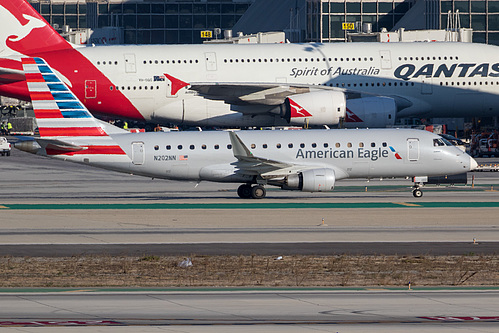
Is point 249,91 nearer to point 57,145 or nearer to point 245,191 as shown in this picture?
point 245,191

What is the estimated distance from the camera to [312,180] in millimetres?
42281

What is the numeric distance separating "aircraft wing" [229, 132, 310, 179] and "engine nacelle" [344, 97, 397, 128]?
20391mm

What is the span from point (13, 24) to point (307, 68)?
2089cm

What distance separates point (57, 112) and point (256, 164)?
382 inches

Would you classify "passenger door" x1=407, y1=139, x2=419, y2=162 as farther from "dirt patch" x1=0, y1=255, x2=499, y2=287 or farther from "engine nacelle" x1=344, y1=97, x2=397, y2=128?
"engine nacelle" x1=344, y1=97, x2=397, y2=128

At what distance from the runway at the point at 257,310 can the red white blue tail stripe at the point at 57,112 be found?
824 inches

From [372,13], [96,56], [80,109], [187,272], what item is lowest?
[187,272]

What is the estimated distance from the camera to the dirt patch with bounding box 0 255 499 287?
24.6m

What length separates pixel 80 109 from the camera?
4394 centimetres

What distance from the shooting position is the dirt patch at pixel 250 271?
2462 cm

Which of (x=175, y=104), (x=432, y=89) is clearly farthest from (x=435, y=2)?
(x=175, y=104)

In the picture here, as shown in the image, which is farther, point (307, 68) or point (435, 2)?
point (435, 2)

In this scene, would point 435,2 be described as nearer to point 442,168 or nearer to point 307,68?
point 307,68

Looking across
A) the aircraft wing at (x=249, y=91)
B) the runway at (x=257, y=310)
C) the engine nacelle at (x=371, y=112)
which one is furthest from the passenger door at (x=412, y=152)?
the runway at (x=257, y=310)
